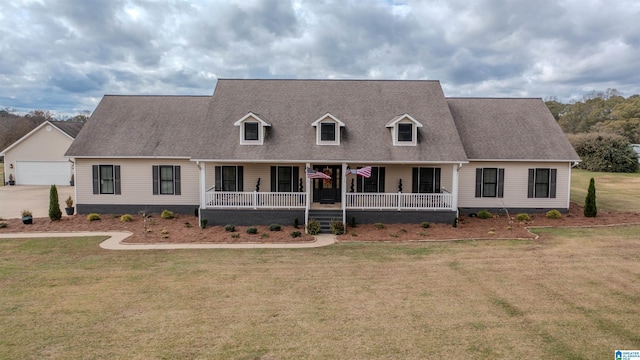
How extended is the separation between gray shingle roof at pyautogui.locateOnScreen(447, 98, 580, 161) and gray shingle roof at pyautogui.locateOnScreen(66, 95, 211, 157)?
16154 millimetres

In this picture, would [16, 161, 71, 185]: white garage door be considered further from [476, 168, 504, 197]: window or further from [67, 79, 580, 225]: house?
[476, 168, 504, 197]: window

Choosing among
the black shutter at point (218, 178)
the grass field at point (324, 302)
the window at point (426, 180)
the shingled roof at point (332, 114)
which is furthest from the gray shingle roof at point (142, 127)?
the window at point (426, 180)

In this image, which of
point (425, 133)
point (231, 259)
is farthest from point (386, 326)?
point (425, 133)

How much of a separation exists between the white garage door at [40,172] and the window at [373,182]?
29.1 metres

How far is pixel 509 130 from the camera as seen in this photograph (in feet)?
76.3

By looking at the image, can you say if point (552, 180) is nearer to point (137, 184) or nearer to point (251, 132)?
point (251, 132)

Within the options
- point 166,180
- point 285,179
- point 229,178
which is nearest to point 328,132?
point 285,179

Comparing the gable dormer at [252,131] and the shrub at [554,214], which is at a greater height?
the gable dormer at [252,131]

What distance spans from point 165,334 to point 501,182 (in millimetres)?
19631

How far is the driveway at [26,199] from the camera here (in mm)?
22969

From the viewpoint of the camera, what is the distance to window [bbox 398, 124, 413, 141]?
20.6 m

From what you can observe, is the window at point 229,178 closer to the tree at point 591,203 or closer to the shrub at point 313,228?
the shrub at point 313,228

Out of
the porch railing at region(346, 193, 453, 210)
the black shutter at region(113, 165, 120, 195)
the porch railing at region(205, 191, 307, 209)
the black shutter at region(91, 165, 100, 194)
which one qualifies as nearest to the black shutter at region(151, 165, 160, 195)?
the black shutter at region(113, 165, 120, 195)

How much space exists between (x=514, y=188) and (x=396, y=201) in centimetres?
737
